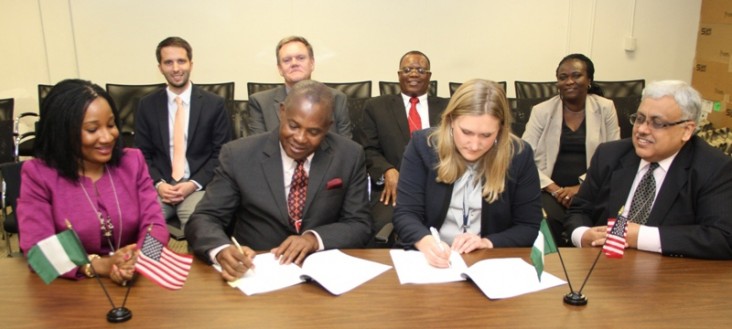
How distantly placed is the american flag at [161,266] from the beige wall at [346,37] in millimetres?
4104

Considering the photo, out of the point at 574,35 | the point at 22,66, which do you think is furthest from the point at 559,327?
the point at 22,66

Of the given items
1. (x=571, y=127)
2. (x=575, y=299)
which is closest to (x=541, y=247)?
(x=575, y=299)

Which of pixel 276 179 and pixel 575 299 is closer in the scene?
pixel 575 299

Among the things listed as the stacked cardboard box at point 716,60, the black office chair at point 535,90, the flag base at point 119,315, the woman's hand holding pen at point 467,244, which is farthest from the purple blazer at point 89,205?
the stacked cardboard box at point 716,60

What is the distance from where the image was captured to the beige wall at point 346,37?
5332 mm

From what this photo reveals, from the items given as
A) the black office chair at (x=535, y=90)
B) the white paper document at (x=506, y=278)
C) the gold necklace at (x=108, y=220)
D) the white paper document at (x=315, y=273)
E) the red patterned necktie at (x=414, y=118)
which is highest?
the black office chair at (x=535, y=90)

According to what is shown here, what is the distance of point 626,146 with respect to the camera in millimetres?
2414

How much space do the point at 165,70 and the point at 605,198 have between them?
2.87 m

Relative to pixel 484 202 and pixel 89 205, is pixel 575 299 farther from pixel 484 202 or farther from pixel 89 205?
pixel 89 205

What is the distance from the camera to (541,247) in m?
1.68

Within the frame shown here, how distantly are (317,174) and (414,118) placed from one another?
185 centimetres

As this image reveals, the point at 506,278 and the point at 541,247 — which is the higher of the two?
the point at 541,247

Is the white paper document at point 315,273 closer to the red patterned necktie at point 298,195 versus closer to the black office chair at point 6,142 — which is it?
the red patterned necktie at point 298,195

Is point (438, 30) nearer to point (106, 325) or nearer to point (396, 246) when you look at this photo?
point (396, 246)
